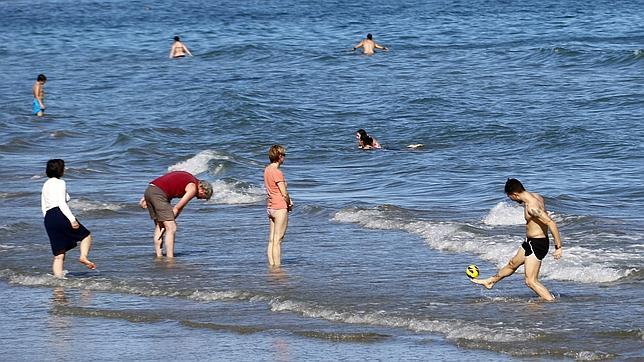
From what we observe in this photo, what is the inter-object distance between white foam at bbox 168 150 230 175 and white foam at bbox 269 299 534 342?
1048 centimetres

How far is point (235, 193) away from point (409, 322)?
830 centimetres

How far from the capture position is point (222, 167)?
21.1 metres

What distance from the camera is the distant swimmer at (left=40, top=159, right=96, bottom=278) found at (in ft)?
38.9

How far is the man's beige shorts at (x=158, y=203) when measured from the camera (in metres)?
13.2

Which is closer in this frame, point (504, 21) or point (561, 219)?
point (561, 219)

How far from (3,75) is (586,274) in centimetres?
3118

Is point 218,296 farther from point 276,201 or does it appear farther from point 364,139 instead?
point 364,139

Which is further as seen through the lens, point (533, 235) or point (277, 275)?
point (277, 275)

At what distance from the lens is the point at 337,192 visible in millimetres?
18422

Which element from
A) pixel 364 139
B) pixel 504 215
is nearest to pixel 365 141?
pixel 364 139

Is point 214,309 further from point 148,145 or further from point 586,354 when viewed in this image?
point 148,145

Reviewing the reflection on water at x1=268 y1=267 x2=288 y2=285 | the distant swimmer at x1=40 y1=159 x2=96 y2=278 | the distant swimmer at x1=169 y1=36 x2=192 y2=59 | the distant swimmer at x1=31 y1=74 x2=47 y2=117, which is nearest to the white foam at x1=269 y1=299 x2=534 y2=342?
the reflection on water at x1=268 y1=267 x2=288 y2=285

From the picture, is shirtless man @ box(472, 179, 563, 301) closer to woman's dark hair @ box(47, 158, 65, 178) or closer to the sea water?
the sea water

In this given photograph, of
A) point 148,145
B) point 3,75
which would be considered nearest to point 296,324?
point 148,145
